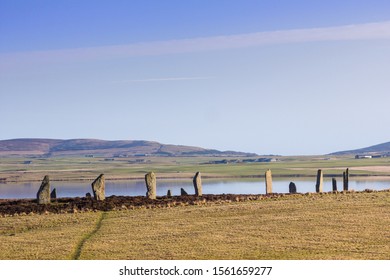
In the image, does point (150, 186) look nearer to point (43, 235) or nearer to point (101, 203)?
point (101, 203)

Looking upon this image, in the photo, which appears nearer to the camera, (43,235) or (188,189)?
(43,235)

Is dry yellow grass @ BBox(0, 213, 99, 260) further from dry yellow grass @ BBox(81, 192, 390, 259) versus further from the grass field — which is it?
dry yellow grass @ BBox(81, 192, 390, 259)

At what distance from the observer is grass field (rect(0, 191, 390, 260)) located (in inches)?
885

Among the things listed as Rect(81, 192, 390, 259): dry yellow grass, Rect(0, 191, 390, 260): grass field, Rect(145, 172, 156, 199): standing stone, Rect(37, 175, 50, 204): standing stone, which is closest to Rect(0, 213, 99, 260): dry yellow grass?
Rect(0, 191, 390, 260): grass field

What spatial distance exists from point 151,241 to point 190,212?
24.1 ft

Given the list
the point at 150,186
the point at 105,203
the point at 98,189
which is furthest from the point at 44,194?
the point at 150,186

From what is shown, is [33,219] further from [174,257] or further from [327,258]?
[327,258]

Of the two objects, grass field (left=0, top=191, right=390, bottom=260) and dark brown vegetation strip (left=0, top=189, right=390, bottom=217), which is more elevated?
dark brown vegetation strip (left=0, top=189, right=390, bottom=217)

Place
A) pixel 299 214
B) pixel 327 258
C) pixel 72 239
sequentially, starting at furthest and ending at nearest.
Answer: pixel 299 214 < pixel 72 239 < pixel 327 258

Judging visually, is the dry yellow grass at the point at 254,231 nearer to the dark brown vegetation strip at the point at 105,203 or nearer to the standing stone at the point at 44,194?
the dark brown vegetation strip at the point at 105,203

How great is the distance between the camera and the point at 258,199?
1467 inches

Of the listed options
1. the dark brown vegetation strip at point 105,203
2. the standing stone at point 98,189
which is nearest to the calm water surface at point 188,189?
the dark brown vegetation strip at point 105,203

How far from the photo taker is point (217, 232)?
2619cm
